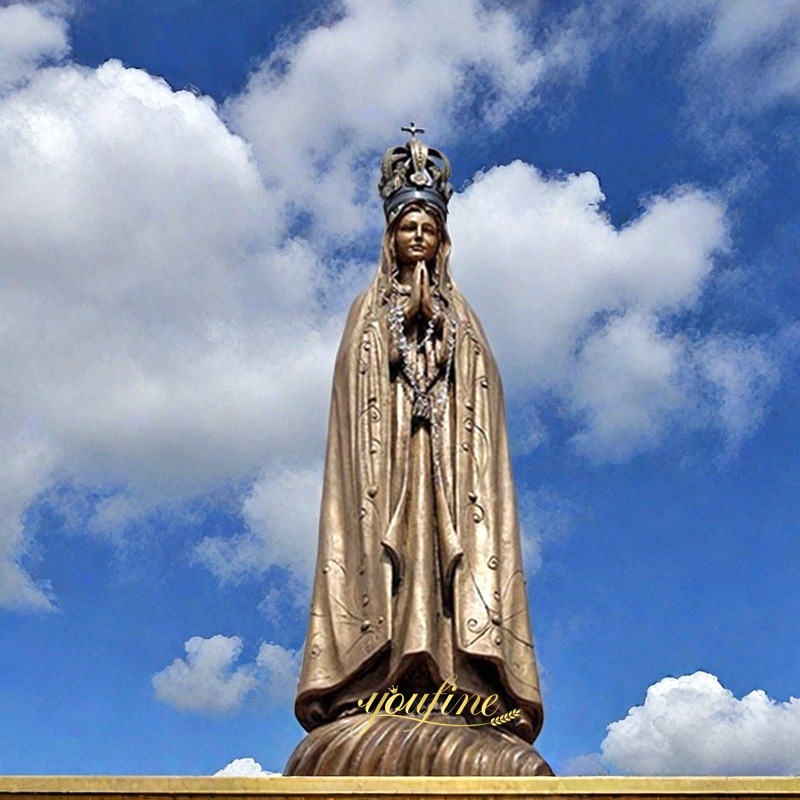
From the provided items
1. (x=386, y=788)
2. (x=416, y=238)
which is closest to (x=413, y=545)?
(x=386, y=788)

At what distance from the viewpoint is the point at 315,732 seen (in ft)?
33.7

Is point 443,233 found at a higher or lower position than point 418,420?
higher

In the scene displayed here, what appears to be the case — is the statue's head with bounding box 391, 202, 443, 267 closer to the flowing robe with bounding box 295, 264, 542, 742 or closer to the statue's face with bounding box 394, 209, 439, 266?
the statue's face with bounding box 394, 209, 439, 266

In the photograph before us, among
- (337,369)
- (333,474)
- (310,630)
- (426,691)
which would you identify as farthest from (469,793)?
(337,369)

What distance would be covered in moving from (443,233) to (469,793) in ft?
20.2

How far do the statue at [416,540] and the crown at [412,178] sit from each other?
2cm

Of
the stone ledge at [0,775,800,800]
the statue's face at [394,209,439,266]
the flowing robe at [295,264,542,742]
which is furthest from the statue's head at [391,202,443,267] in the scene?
the stone ledge at [0,775,800,800]

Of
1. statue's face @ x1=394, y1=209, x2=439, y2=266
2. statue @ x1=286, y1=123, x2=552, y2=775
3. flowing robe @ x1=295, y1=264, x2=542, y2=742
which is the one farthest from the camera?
statue's face @ x1=394, y1=209, x2=439, y2=266

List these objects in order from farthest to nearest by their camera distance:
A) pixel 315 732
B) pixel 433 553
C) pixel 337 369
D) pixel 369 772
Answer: pixel 337 369
pixel 433 553
pixel 315 732
pixel 369 772

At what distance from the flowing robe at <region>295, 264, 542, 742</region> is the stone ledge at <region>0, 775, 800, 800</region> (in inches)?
76.1

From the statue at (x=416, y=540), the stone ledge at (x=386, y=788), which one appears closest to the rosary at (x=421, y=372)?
the statue at (x=416, y=540)

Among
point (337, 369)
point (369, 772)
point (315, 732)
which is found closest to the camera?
point (369, 772)

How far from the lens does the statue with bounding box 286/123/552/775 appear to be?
10.1m

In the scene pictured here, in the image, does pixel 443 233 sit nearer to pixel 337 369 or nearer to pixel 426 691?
pixel 337 369
